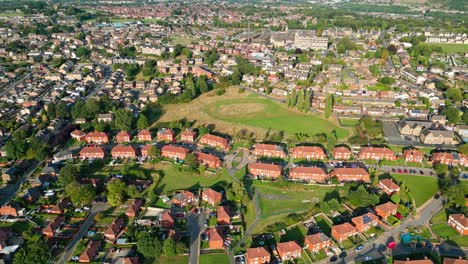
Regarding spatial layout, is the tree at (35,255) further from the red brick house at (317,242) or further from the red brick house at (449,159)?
the red brick house at (449,159)

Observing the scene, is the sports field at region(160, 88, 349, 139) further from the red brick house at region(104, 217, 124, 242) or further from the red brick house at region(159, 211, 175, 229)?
the red brick house at region(104, 217, 124, 242)

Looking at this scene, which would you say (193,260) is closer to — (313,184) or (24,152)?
(313,184)

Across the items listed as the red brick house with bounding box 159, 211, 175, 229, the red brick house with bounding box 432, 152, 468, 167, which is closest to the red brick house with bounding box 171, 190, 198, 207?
the red brick house with bounding box 159, 211, 175, 229

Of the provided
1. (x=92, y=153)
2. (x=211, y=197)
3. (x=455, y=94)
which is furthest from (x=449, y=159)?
(x=92, y=153)

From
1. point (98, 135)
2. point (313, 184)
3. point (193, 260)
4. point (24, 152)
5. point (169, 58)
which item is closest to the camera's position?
point (193, 260)

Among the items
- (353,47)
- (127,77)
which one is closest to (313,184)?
(127,77)

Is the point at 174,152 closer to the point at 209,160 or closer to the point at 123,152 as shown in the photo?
the point at 209,160
